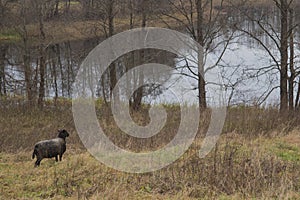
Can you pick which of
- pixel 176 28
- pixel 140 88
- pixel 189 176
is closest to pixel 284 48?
pixel 176 28

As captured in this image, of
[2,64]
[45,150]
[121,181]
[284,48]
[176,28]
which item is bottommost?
[121,181]

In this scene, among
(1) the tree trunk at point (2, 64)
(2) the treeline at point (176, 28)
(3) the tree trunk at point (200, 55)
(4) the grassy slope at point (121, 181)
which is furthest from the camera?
(1) the tree trunk at point (2, 64)

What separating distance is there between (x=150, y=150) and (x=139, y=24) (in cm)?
962

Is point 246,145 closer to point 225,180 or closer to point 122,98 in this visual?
point 225,180

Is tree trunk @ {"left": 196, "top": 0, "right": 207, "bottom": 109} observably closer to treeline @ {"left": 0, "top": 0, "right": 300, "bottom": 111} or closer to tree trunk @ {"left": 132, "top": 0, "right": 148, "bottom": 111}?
treeline @ {"left": 0, "top": 0, "right": 300, "bottom": 111}

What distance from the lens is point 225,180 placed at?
5.43 m

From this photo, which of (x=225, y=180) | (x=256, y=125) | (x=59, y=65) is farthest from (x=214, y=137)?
(x=59, y=65)

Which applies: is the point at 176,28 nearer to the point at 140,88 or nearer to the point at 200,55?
the point at 140,88

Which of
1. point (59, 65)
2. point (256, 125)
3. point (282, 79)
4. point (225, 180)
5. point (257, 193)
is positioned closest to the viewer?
point (257, 193)

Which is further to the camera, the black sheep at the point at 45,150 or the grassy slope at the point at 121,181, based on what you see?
the black sheep at the point at 45,150

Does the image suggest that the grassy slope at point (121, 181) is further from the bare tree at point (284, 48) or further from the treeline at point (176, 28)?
the treeline at point (176, 28)

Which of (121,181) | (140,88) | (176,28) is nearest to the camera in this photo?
(121,181)

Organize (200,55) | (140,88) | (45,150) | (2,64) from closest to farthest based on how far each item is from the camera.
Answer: (45,150) → (200,55) → (140,88) → (2,64)

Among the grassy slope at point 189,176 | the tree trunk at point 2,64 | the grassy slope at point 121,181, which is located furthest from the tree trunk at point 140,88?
the grassy slope at point 121,181
